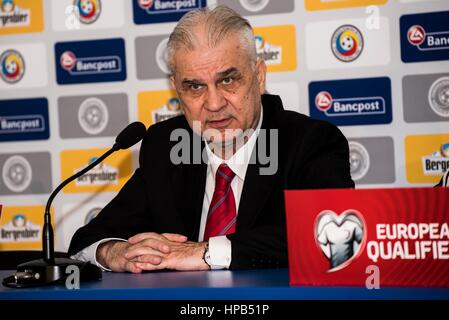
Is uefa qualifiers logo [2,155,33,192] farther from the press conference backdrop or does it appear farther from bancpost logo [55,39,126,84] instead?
bancpost logo [55,39,126,84]

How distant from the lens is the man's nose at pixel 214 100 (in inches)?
92.4

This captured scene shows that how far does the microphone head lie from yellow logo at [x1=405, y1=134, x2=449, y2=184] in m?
1.52

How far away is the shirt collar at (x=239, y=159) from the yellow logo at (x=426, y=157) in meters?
0.86

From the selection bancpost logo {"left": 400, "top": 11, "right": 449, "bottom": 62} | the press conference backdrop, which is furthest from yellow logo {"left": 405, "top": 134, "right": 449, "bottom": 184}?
bancpost logo {"left": 400, "top": 11, "right": 449, "bottom": 62}

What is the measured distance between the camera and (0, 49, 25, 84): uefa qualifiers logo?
341 cm

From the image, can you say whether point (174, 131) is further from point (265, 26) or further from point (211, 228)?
point (265, 26)

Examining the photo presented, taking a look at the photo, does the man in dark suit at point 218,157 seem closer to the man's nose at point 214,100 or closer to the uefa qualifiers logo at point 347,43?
the man's nose at point 214,100

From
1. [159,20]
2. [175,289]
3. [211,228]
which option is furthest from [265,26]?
[175,289]

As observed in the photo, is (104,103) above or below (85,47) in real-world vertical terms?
below

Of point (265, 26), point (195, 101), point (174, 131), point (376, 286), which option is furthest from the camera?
point (265, 26)

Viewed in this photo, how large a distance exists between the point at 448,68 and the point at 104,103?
5.90 ft

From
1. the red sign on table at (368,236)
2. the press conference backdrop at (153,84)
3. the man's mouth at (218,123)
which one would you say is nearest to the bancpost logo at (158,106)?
the press conference backdrop at (153,84)
